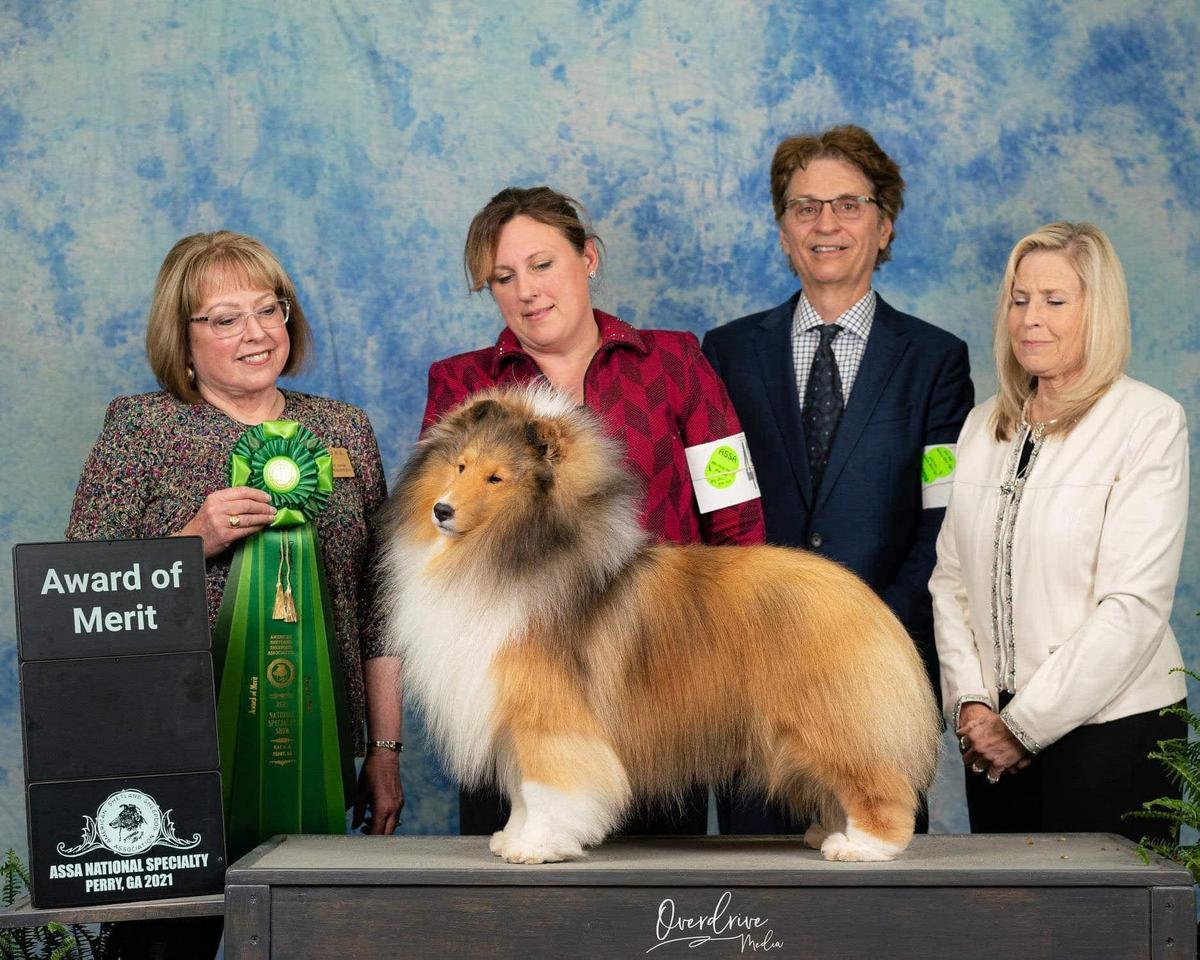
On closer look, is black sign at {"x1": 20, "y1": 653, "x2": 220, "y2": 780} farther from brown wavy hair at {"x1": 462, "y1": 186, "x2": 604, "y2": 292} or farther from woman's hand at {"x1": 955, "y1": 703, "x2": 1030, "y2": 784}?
woman's hand at {"x1": 955, "y1": 703, "x2": 1030, "y2": 784}

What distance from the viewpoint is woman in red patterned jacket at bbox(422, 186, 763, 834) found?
9.73 ft

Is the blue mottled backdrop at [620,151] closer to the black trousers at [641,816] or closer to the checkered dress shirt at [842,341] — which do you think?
the checkered dress shirt at [842,341]

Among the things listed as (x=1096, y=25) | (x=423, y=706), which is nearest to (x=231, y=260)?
(x=423, y=706)

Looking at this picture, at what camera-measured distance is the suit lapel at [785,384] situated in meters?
3.34

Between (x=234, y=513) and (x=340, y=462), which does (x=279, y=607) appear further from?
(x=340, y=462)

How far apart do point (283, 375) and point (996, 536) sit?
65.4 inches

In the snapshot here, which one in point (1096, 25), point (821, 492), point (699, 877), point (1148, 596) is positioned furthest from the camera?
point (1096, 25)

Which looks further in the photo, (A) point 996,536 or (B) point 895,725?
(A) point 996,536

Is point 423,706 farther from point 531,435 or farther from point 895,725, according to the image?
point 895,725

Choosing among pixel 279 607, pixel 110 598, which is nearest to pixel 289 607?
pixel 279 607

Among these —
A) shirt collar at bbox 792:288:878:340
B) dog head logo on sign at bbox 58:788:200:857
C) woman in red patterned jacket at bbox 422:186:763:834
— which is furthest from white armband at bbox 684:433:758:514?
dog head logo on sign at bbox 58:788:200:857

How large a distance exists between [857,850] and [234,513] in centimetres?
135

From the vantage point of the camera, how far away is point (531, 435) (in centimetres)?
243

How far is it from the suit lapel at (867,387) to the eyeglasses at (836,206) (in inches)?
10.9
